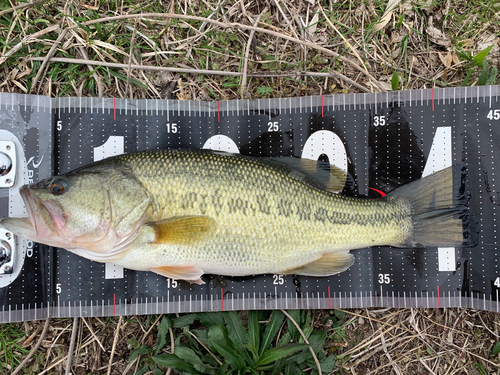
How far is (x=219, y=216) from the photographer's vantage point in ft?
8.46

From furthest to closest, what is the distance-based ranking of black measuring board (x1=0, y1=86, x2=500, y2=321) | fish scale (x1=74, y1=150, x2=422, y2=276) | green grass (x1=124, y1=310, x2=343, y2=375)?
black measuring board (x1=0, y1=86, x2=500, y2=321)
green grass (x1=124, y1=310, x2=343, y2=375)
fish scale (x1=74, y1=150, x2=422, y2=276)

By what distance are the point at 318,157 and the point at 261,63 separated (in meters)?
1.11

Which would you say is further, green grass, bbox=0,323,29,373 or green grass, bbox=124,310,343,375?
green grass, bbox=0,323,29,373

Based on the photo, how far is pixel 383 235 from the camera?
9.31 ft

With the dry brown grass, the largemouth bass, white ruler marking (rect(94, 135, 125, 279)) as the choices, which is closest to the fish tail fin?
the largemouth bass

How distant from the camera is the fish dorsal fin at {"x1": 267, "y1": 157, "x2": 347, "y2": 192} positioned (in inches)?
117

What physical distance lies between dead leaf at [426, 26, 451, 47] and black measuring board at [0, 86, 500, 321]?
0.58 metres

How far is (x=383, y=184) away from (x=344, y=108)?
825 mm

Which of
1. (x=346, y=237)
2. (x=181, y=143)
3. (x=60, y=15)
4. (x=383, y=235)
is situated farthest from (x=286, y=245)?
(x=60, y=15)

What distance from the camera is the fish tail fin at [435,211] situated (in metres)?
2.88

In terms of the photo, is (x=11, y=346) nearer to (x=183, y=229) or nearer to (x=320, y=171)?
(x=183, y=229)

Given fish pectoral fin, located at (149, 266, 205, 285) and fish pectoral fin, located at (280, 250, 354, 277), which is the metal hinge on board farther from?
fish pectoral fin, located at (280, 250, 354, 277)

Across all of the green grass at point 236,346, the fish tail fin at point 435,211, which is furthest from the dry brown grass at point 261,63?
the fish tail fin at point 435,211

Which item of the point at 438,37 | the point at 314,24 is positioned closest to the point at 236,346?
the point at 314,24
